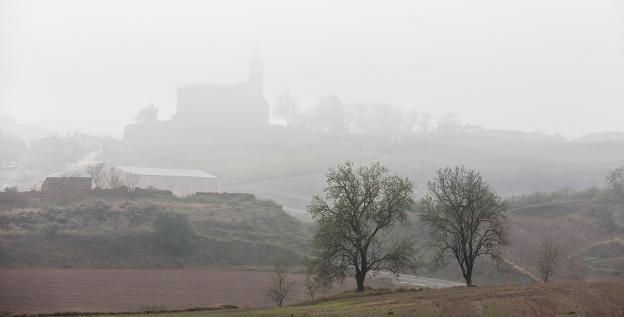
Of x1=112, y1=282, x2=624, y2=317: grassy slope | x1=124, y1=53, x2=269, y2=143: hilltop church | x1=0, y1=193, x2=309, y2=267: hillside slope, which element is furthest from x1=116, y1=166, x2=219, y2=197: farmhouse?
x1=112, y1=282, x2=624, y2=317: grassy slope

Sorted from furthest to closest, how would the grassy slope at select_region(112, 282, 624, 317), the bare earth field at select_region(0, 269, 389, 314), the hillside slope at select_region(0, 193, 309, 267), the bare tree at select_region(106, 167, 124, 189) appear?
the bare tree at select_region(106, 167, 124, 189) → the hillside slope at select_region(0, 193, 309, 267) → the bare earth field at select_region(0, 269, 389, 314) → the grassy slope at select_region(112, 282, 624, 317)

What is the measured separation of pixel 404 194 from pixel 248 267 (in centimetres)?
2808

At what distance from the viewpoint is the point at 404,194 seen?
4666cm

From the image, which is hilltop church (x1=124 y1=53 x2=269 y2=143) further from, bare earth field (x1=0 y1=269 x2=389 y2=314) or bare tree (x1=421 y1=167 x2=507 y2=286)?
bare tree (x1=421 y1=167 x2=507 y2=286)

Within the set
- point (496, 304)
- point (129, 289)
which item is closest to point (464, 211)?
point (496, 304)

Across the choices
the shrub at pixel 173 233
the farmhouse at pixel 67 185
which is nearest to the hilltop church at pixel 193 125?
the farmhouse at pixel 67 185

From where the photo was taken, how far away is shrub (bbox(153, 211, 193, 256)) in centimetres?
7019

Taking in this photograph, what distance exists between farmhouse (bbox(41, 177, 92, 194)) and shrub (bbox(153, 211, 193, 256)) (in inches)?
731

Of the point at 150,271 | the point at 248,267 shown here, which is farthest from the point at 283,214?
the point at 150,271

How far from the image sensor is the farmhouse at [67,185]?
8578 cm

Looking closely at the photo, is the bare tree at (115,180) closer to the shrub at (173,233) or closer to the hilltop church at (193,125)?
the shrub at (173,233)

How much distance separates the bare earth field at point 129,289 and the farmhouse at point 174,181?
182 feet

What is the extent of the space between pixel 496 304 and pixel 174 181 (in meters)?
95.5

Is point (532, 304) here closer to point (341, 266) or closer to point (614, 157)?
point (341, 266)
